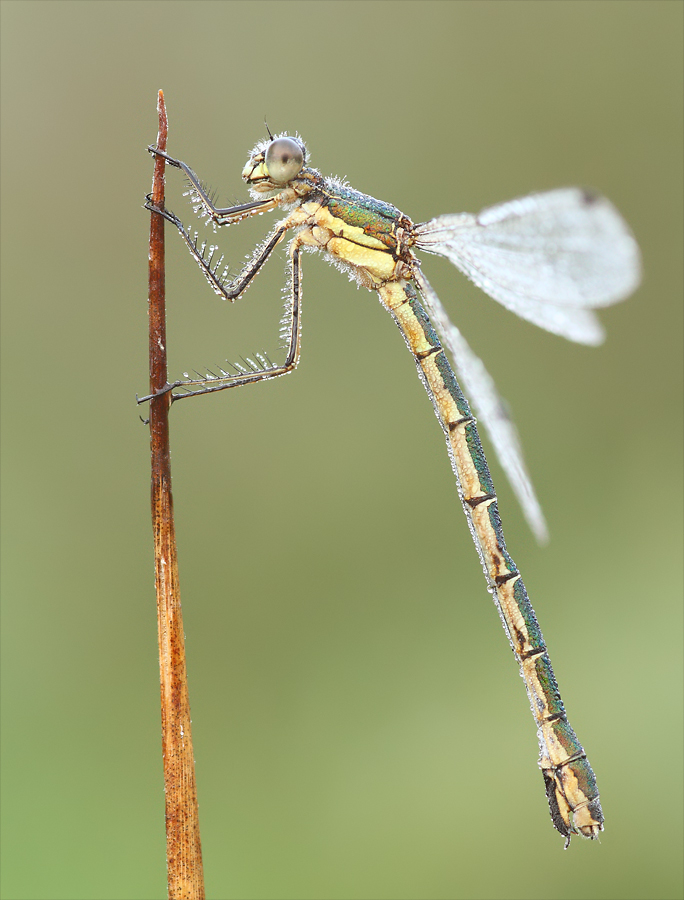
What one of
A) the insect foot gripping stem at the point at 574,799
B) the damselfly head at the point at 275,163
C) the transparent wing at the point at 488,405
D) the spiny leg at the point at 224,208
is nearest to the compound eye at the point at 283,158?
the damselfly head at the point at 275,163

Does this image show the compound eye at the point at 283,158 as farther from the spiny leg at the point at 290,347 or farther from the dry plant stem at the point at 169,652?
the dry plant stem at the point at 169,652

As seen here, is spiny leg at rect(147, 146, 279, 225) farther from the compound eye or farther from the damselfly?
the compound eye

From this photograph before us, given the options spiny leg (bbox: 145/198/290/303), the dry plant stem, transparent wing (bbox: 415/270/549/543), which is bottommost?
the dry plant stem

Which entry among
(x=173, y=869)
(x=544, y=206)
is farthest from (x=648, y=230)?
(x=173, y=869)

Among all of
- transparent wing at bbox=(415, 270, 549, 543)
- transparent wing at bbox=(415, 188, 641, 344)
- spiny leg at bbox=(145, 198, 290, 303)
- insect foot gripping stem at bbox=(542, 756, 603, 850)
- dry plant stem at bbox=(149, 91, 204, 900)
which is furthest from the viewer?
transparent wing at bbox=(415, 188, 641, 344)

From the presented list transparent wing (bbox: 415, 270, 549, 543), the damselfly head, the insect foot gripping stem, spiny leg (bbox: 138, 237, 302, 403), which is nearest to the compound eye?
the damselfly head

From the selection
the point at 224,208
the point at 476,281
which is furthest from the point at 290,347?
the point at 476,281

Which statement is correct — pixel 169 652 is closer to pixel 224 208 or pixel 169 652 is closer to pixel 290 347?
pixel 290 347
